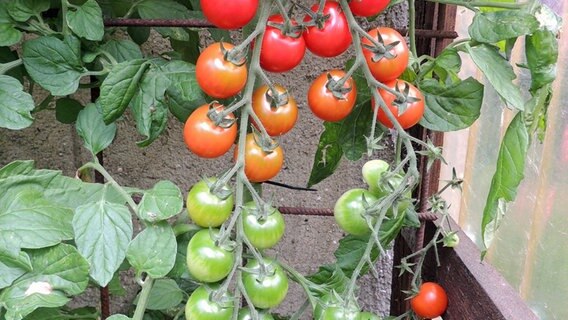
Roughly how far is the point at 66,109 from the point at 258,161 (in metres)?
0.33

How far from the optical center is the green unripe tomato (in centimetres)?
48

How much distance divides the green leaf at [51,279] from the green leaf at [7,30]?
0.21 meters

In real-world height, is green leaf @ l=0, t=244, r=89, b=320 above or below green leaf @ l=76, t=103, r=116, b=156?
below

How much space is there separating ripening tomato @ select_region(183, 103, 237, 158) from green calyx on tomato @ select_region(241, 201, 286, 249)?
0.17 ft

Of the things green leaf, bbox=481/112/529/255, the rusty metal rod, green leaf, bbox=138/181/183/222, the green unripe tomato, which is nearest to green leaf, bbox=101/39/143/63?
the rusty metal rod

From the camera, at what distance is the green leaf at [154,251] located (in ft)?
1.53

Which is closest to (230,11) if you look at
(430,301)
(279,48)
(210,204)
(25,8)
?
(279,48)

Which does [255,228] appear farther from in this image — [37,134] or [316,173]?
[37,134]

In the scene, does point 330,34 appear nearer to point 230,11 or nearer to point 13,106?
point 230,11

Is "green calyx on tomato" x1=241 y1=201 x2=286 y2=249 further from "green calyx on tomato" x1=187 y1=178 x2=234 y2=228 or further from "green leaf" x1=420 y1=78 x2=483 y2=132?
"green leaf" x1=420 y1=78 x2=483 y2=132

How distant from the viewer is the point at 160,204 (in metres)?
0.48

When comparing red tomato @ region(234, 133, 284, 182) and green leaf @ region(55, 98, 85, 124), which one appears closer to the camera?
red tomato @ region(234, 133, 284, 182)

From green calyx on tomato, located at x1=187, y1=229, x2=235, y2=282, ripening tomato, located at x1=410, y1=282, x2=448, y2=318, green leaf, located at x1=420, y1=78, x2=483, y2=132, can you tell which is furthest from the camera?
ripening tomato, located at x1=410, y1=282, x2=448, y2=318

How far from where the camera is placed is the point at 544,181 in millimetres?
929
